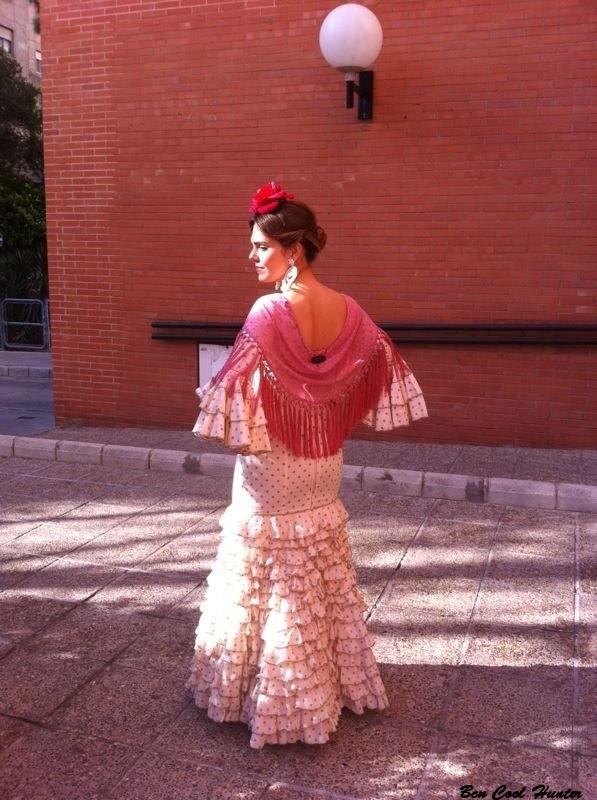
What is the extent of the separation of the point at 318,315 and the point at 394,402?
1.72 feet

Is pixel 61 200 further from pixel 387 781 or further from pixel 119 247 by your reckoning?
pixel 387 781

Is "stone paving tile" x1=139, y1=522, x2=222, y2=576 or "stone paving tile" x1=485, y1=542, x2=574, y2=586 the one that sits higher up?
"stone paving tile" x1=485, y1=542, x2=574, y2=586

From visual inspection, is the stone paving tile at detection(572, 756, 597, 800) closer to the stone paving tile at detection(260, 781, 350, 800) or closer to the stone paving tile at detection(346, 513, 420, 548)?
the stone paving tile at detection(260, 781, 350, 800)

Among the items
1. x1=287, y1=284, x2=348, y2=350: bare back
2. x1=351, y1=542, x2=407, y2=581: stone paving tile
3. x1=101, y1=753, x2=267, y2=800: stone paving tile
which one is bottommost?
x1=101, y1=753, x2=267, y2=800: stone paving tile

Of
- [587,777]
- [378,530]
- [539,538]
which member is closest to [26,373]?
[378,530]

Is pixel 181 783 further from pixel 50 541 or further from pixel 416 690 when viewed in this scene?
pixel 50 541

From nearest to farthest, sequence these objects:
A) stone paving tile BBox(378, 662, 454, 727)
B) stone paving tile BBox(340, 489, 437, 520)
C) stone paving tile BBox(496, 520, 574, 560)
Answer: stone paving tile BBox(378, 662, 454, 727)
stone paving tile BBox(496, 520, 574, 560)
stone paving tile BBox(340, 489, 437, 520)

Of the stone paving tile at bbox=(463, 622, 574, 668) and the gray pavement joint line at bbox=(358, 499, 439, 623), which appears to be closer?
the stone paving tile at bbox=(463, 622, 574, 668)

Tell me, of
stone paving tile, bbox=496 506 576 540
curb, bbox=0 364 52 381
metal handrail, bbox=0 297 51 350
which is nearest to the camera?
stone paving tile, bbox=496 506 576 540

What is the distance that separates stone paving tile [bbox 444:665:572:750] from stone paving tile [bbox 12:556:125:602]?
214 centimetres

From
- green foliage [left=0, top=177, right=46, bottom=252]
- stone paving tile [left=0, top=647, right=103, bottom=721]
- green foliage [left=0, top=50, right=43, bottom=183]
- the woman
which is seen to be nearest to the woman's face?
the woman

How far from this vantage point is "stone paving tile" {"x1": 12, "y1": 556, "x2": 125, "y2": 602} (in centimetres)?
470

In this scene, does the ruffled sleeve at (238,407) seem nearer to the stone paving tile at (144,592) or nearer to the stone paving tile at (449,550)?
the stone paving tile at (144,592)

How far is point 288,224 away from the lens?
3.03 m
